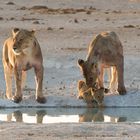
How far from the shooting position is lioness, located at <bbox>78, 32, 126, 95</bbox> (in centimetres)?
1543

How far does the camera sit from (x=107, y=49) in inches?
627

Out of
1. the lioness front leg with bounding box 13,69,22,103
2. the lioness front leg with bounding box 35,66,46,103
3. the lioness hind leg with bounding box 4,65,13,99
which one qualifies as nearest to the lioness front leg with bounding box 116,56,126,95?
the lioness front leg with bounding box 35,66,46,103

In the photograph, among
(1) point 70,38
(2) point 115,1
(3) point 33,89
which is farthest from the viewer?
(2) point 115,1

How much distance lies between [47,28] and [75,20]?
12.4ft

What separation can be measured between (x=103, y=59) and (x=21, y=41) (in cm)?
170

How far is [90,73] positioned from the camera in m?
15.3

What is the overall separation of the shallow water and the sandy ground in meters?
0.84

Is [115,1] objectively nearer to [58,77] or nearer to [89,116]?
[58,77]

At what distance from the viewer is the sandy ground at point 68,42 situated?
12047mm

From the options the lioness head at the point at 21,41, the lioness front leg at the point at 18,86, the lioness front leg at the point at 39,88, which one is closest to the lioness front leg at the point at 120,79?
the lioness front leg at the point at 39,88

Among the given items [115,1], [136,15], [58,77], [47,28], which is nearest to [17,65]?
[58,77]

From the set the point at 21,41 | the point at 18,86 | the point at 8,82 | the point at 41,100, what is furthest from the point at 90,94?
the point at 8,82

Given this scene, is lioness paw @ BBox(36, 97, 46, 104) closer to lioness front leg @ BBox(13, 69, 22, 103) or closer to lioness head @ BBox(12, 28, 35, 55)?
lioness front leg @ BBox(13, 69, 22, 103)

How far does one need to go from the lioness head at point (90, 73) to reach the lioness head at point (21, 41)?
3.48 feet
